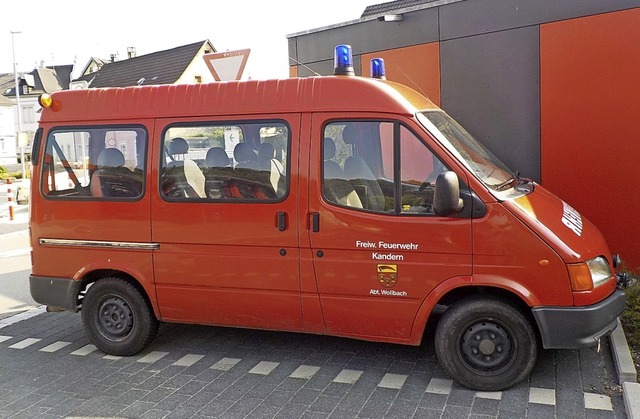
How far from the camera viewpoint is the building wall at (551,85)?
24.4 ft

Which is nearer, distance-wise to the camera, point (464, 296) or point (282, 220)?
point (464, 296)

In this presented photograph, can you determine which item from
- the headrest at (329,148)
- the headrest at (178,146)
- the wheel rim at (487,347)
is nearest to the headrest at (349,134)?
the headrest at (329,148)

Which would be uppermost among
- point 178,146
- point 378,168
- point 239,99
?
point 239,99

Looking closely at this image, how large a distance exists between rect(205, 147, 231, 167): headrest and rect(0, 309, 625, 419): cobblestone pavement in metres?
1.77

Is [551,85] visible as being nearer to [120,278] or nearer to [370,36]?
[370,36]

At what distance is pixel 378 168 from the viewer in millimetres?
4879

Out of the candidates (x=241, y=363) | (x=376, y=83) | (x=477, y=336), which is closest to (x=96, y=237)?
(x=241, y=363)

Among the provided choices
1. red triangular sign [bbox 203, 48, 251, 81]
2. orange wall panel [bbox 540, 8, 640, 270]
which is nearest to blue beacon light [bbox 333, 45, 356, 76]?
red triangular sign [bbox 203, 48, 251, 81]

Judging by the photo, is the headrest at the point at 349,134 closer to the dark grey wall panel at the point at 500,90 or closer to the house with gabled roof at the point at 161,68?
the dark grey wall panel at the point at 500,90

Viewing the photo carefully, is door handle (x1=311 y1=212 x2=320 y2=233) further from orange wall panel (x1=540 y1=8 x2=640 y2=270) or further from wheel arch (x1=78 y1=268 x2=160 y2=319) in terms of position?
orange wall panel (x1=540 y1=8 x2=640 y2=270)

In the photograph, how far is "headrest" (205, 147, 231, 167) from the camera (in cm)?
534

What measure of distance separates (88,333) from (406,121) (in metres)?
3.61

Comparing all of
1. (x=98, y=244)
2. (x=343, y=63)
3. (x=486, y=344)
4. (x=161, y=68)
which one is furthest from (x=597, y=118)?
(x=161, y=68)

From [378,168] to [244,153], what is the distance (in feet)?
3.84
